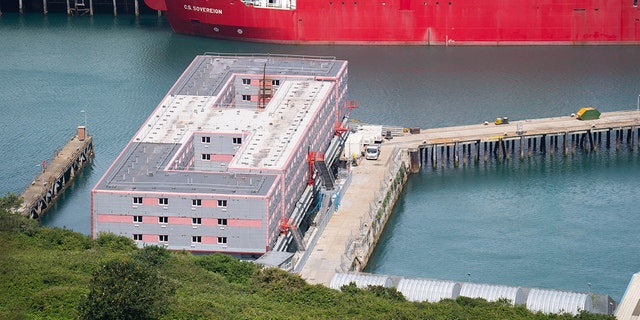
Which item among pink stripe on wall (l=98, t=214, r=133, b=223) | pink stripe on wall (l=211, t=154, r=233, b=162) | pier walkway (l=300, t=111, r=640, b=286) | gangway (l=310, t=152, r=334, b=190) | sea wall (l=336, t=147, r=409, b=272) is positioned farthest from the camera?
pier walkway (l=300, t=111, r=640, b=286)

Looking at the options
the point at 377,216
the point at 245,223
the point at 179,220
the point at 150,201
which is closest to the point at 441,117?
the point at 377,216

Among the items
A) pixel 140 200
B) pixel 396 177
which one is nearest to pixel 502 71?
pixel 396 177

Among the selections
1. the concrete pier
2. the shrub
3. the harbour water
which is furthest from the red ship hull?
the shrub

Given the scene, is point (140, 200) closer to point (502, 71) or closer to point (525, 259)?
point (525, 259)

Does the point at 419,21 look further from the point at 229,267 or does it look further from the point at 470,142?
the point at 229,267

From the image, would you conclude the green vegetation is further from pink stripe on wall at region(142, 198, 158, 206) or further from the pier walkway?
the pier walkway
